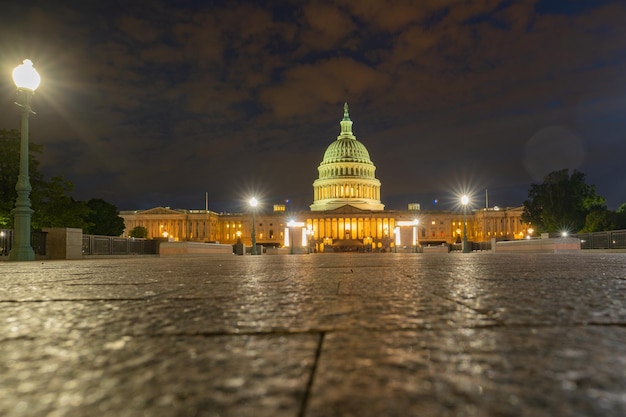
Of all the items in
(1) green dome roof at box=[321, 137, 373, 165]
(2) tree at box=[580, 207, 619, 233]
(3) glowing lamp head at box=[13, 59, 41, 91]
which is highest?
(1) green dome roof at box=[321, 137, 373, 165]

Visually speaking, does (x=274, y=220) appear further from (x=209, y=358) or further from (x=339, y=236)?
(x=209, y=358)

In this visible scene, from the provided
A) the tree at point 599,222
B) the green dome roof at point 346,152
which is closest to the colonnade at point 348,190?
the green dome roof at point 346,152

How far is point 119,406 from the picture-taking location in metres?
0.83

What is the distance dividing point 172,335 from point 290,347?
0.44 meters

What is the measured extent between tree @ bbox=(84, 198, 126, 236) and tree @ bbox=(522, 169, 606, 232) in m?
54.7

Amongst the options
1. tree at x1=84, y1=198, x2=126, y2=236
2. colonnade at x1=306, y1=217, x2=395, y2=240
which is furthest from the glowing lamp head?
colonnade at x1=306, y1=217, x2=395, y2=240

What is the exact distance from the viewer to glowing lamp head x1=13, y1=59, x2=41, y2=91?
44.7 ft

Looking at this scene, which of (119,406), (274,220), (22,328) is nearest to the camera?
(119,406)

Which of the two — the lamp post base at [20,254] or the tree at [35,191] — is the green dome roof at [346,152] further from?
the lamp post base at [20,254]

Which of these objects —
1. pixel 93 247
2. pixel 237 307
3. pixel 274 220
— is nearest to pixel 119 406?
pixel 237 307

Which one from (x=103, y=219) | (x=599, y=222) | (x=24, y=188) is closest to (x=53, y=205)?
(x=24, y=188)

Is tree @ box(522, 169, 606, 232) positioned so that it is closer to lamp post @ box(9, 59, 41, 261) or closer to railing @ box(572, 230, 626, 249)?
railing @ box(572, 230, 626, 249)

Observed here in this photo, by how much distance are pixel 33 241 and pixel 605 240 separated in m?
31.1

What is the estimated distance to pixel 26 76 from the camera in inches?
540
